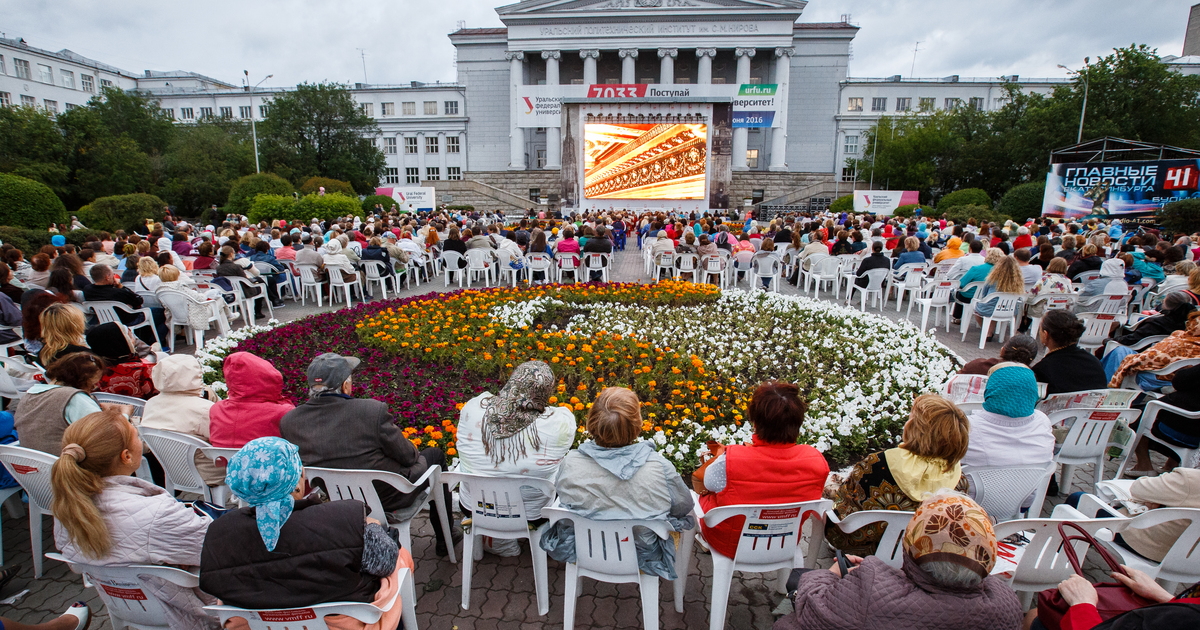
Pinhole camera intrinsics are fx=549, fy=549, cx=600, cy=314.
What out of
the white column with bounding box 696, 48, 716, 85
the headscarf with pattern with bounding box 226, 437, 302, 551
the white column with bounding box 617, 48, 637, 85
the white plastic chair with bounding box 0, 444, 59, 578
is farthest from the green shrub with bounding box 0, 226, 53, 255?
the white column with bounding box 696, 48, 716, 85

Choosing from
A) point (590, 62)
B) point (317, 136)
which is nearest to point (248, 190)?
point (317, 136)

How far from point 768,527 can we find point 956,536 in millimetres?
1000

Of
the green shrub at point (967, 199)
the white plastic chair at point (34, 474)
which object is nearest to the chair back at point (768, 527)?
the white plastic chair at point (34, 474)

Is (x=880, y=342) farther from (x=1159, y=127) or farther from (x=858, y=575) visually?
(x=1159, y=127)

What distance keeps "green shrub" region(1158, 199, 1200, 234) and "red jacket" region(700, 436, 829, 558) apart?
67.8ft

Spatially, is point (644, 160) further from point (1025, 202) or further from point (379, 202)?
point (1025, 202)

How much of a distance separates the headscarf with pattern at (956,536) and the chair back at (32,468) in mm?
4018

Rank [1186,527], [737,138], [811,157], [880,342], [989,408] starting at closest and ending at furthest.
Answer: [1186,527] < [989,408] < [880,342] < [737,138] < [811,157]

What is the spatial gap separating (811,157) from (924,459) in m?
49.5

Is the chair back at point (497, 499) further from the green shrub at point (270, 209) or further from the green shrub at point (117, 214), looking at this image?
the green shrub at point (117, 214)

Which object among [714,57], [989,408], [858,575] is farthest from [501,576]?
[714,57]

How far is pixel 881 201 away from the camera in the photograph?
3095 centimetres

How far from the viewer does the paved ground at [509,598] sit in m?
2.93

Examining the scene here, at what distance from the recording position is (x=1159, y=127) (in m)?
29.2
